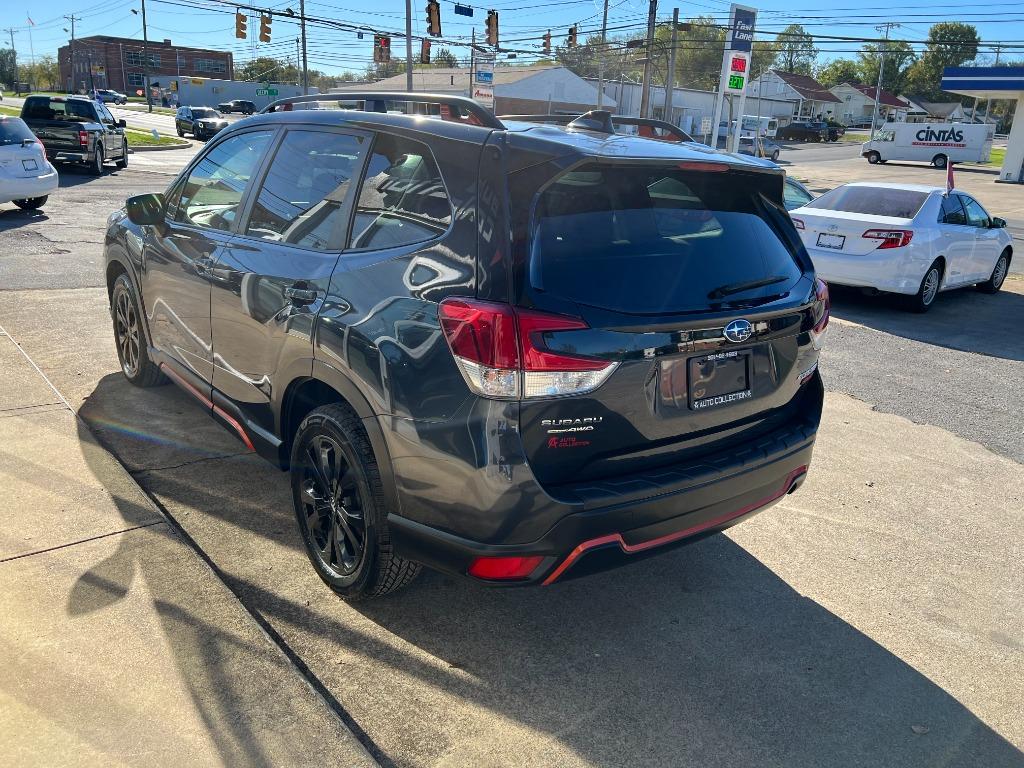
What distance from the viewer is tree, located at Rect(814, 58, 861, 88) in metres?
137

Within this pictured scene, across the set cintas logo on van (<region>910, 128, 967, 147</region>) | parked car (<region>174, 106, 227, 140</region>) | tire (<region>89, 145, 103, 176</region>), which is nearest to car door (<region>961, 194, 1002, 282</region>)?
tire (<region>89, 145, 103, 176</region>)

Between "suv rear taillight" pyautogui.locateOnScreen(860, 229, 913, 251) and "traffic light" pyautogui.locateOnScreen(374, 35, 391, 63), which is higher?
"traffic light" pyautogui.locateOnScreen(374, 35, 391, 63)

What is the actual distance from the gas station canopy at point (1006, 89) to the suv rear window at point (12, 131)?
136ft

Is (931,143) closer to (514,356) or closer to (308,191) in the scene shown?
(308,191)

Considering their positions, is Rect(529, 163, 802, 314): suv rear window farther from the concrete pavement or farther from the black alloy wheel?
the concrete pavement

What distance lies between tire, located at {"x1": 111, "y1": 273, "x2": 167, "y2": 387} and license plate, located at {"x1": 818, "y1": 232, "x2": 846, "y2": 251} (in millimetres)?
7564

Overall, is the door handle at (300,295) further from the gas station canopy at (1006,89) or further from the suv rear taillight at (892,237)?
the gas station canopy at (1006,89)

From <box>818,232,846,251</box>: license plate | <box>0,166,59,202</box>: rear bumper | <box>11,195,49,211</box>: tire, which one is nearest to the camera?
<box>818,232,846,251</box>: license plate

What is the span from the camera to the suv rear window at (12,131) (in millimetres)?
13430

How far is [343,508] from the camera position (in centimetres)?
332

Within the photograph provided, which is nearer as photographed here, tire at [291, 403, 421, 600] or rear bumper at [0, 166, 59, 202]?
tire at [291, 403, 421, 600]

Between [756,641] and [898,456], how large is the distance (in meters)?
2.63

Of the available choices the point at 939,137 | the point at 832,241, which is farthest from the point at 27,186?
the point at 939,137

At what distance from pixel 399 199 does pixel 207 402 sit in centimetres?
185
